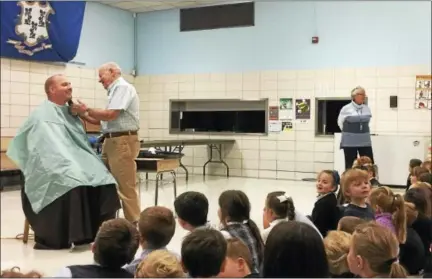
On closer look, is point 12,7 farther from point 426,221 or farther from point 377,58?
point 377,58

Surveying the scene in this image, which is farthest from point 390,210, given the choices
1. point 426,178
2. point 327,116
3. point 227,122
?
point 227,122

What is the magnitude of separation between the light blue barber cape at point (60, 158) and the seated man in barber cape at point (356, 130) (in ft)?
9.96

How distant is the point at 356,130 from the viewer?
5.20 m

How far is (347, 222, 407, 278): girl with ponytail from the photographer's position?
55.6 inches

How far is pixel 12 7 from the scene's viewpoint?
0.74 metres

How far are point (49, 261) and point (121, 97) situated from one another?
1.12 m

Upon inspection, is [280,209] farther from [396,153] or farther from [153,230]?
[396,153]

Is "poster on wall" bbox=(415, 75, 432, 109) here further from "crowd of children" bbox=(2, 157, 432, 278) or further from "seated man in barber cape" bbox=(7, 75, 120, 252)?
"seated man in barber cape" bbox=(7, 75, 120, 252)

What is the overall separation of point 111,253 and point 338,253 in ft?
2.46

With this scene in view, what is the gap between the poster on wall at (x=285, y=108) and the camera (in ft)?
23.7

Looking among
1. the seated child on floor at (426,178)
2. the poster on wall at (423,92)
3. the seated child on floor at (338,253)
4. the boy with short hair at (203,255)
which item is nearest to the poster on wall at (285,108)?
the poster on wall at (423,92)

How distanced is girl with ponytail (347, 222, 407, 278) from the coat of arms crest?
3.33 ft

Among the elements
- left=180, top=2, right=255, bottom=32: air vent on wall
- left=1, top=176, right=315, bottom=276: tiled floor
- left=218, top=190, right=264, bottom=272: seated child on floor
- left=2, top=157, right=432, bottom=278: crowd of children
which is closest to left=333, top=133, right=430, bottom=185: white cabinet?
left=1, top=176, right=315, bottom=276: tiled floor

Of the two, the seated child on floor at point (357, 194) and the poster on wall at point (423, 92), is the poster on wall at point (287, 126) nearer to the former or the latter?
the poster on wall at point (423, 92)
